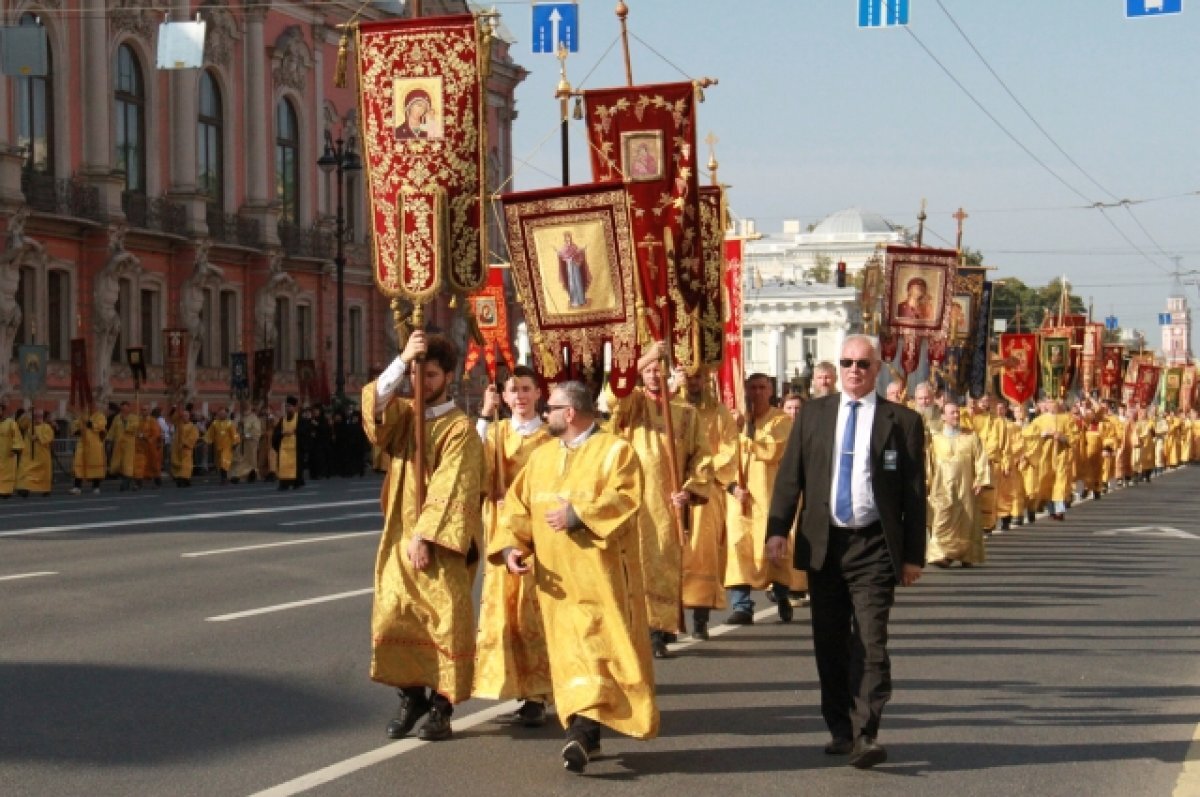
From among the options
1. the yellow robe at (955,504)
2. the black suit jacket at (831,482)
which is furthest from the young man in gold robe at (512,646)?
the yellow robe at (955,504)

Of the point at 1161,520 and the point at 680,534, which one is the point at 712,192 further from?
the point at 1161,520

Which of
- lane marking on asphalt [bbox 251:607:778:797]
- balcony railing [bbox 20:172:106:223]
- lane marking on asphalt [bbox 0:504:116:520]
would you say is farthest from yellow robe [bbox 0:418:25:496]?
lane marking on asphalt [bbox 251:607:778:797]

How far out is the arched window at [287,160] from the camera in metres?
55.1

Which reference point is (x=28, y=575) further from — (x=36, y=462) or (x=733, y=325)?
(x=36, y=462)

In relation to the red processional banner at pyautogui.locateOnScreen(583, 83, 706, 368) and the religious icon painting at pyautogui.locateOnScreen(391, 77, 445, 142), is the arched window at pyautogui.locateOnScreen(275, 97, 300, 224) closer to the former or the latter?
the red processional banner at pyautogui.locateOnScreen(583, 83, 706, 368)

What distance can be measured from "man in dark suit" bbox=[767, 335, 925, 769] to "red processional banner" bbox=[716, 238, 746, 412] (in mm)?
9567

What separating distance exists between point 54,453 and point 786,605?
2493 cm

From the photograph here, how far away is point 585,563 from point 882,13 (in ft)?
44.1

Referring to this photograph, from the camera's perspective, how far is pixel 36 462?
33594 millimetres

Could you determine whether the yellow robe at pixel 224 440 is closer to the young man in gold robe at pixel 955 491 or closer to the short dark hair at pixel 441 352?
the young man in gold robe at pixel 955 491

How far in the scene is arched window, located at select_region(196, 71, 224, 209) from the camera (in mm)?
50969

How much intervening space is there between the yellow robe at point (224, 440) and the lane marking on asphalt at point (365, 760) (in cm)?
3076

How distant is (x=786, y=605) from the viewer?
14594mm

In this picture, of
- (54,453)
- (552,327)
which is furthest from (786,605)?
(54,453)
